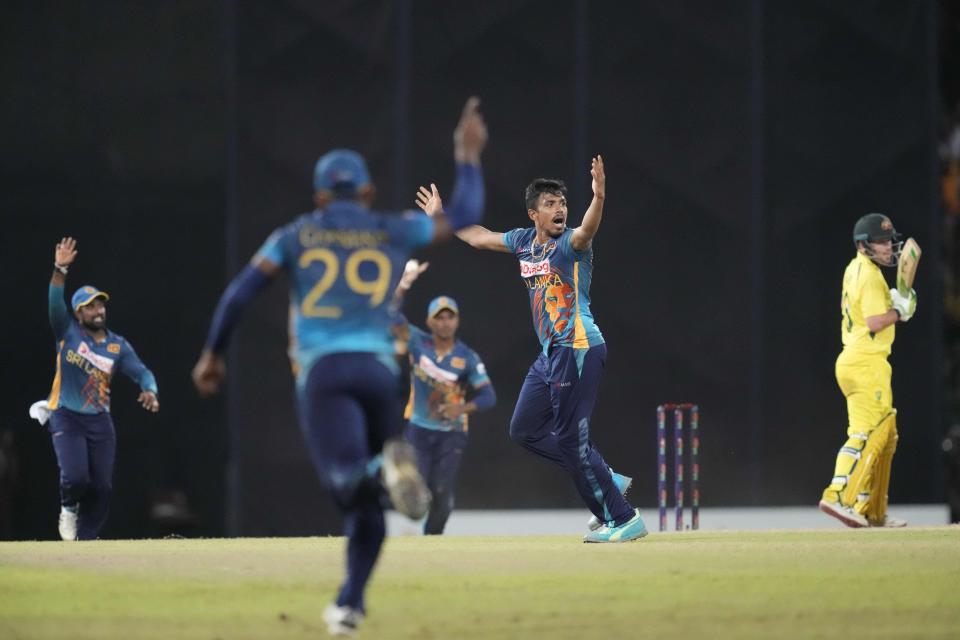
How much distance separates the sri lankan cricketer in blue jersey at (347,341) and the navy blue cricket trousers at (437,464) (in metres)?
6.63

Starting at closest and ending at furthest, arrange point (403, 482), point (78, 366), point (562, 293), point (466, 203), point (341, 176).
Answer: point (403, 482)
point (341, 176)
point (466, 203)
point (562, 293)
point (78, 366)

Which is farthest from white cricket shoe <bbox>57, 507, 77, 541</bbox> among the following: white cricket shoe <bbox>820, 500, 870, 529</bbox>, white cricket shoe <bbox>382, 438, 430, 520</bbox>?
white cricket shoe <bbox>382, 438, 430, 520</bbox>

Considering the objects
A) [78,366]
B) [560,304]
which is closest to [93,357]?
[78,366]

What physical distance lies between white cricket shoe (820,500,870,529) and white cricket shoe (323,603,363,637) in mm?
6226

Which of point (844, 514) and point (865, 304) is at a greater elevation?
point (865, 304)

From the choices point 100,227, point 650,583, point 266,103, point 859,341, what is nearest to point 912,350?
point 859,341

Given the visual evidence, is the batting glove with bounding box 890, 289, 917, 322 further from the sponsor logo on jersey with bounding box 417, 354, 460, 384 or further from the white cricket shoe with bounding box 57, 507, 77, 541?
the white cricket shoe with bounding box 57, 507, 77, 541

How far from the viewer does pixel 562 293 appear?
955 centimetres

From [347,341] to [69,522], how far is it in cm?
709

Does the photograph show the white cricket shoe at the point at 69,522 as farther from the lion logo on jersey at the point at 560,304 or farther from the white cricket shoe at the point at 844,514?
the white cricket shoe at the point at 844,514

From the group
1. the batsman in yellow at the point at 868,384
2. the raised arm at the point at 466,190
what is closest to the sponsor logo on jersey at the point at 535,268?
the raised arm at the point at 466,190

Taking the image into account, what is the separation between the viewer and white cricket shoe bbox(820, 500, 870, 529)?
449 inches

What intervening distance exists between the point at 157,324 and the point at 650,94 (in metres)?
5.43

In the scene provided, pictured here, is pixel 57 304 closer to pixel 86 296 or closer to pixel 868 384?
pixel 86 296
